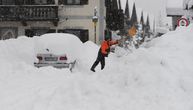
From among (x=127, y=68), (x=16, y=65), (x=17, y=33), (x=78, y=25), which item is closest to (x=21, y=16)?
(x=17, y=33)

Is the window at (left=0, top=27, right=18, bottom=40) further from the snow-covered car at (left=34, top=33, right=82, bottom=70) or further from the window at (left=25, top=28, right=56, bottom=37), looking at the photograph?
the snow-covered car at (left=34, top=33, right=82, bottom=70)

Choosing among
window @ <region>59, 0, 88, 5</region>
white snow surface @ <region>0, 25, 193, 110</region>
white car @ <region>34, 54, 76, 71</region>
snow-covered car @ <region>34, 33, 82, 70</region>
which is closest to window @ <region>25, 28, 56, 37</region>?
window @ <region>59, 0, 88, 5</region>

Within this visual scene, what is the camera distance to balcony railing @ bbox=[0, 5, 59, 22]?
30797 mm

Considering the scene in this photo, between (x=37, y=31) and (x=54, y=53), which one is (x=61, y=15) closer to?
(x=37, y=31)

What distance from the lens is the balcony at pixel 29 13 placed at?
30.8m

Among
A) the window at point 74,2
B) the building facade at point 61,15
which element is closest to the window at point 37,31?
the building facade at point 61,15

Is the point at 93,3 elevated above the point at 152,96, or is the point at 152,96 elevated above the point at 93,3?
the point at 93,3

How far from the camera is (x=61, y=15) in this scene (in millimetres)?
31359

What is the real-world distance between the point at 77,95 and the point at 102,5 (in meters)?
23.6

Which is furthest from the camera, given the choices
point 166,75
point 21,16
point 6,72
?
point 21,16

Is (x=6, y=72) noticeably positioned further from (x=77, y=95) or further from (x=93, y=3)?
(x=93, y=3)

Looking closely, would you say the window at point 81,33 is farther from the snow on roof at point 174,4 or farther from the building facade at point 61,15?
the snow on roof at point 174,4

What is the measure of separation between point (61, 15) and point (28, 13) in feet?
8.02

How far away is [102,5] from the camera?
31.5m
